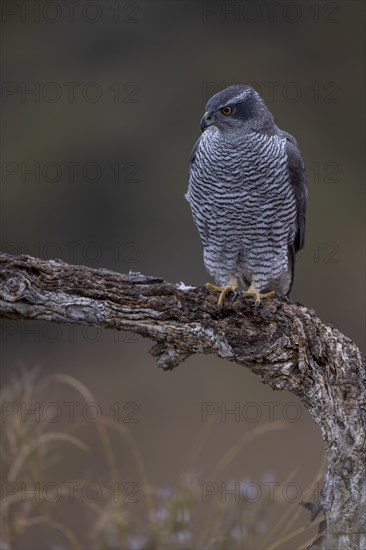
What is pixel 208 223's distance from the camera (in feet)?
16.7

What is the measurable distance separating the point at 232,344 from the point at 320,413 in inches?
20.3

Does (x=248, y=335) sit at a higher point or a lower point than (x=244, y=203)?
lower

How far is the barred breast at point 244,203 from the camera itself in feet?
16.0

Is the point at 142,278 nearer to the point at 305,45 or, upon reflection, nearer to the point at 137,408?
the point at 137,408

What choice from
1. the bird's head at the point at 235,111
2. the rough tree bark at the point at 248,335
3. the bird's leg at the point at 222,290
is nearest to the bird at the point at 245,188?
the bird's head at the point at 235,111

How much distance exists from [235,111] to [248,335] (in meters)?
1.44

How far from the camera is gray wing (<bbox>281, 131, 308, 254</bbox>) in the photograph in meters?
5.04

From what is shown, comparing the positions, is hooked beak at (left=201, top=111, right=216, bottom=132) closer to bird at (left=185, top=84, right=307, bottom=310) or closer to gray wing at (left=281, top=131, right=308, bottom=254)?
bird at (left=185, top=84, right=307, bottom=310)

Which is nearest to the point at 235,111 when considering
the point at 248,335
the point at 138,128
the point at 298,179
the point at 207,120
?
the point at 207,120

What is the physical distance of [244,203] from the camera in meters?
4.88

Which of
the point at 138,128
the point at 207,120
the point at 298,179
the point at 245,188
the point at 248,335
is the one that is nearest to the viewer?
the point at 248,335

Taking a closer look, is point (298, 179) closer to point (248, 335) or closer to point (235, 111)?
point (235, 111)

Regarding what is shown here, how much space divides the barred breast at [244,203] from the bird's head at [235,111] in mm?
68

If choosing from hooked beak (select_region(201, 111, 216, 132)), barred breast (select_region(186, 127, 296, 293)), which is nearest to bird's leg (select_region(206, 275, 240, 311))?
barred breast (select_region(186, 127, 296, 293))
